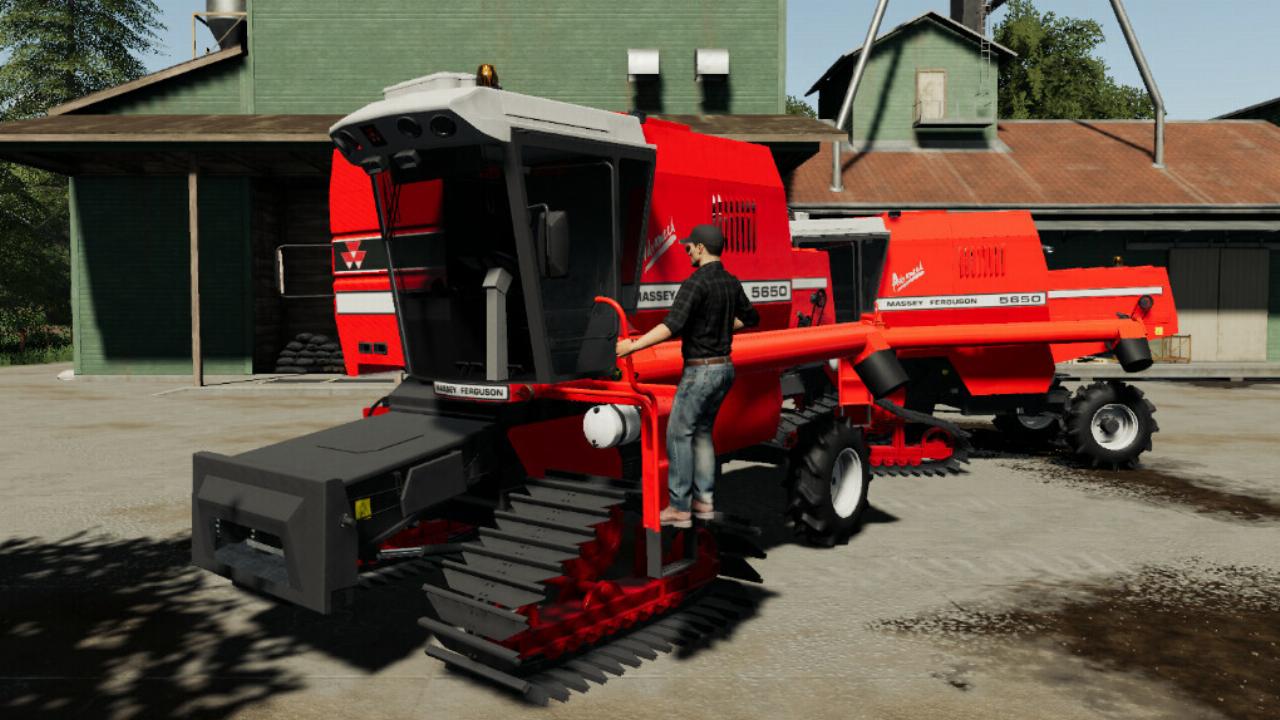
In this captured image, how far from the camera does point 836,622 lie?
5742mm

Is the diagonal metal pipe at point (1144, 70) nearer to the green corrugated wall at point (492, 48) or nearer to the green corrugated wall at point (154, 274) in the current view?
the green corrugated wall at point (492, 48)

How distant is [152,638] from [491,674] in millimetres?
2252

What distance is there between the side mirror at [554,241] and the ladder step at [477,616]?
5.68ft

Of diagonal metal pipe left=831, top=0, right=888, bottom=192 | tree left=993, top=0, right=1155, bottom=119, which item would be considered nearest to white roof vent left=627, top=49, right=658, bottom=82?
diagonal metal pipe left=831, top=0, right=888, bottom=192

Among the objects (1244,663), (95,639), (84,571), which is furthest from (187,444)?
(1244,663)

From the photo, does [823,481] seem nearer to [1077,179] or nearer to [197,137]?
[197,137]

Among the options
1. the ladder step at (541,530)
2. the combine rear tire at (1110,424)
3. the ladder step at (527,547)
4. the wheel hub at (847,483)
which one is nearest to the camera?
the ladder step at (527,547)

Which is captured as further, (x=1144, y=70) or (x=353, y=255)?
(x=1144, y=70)

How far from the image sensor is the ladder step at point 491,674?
181 inches

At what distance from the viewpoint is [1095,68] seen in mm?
48250

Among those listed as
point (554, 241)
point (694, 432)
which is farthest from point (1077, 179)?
point (554, 241)

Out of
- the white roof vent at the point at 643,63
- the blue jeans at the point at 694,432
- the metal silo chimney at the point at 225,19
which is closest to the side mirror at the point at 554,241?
the blue jeans at the point at 694,432

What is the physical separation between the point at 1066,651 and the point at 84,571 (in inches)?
255

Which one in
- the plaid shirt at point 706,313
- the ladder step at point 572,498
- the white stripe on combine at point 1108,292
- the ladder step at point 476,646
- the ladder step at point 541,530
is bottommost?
the ladder step at point 476,646
